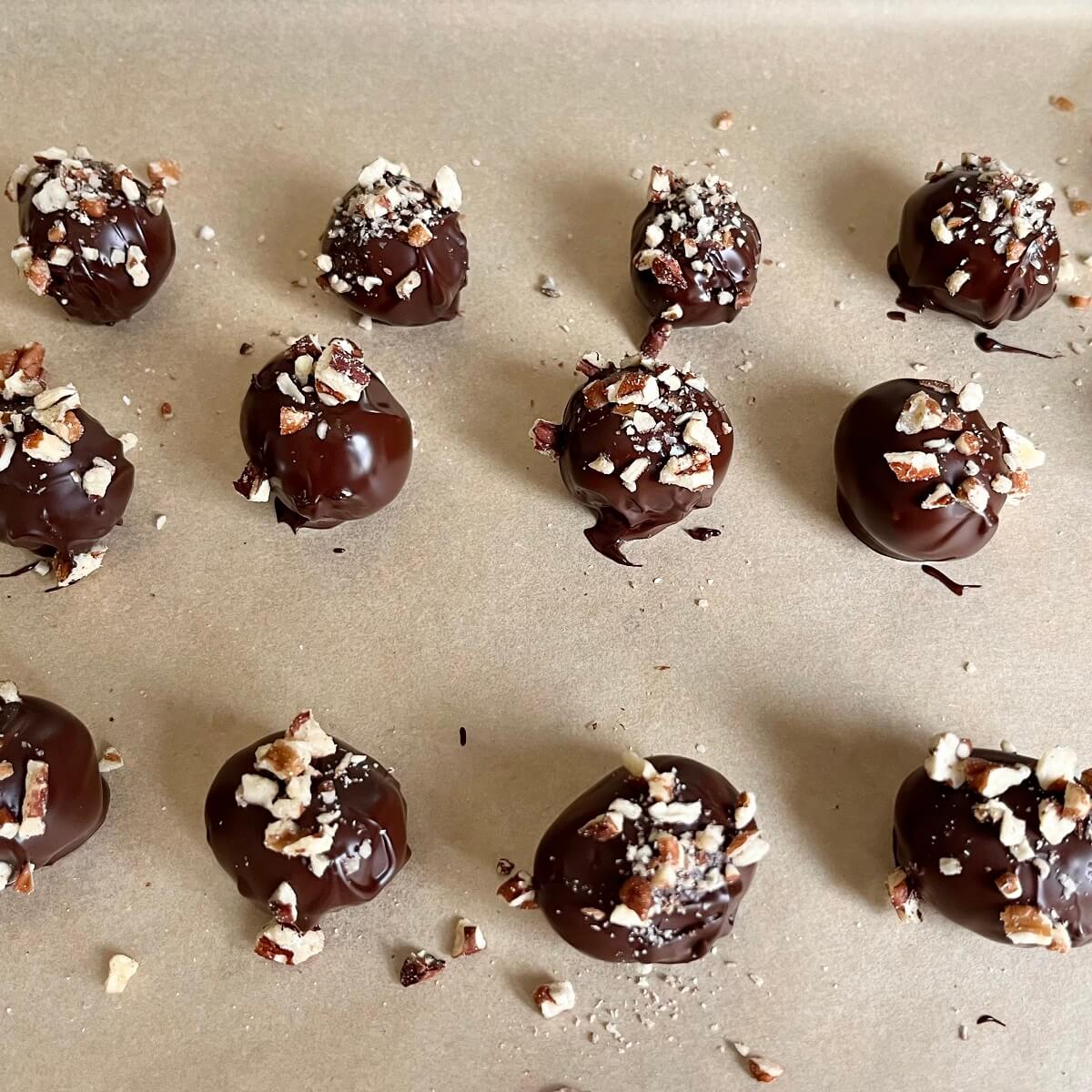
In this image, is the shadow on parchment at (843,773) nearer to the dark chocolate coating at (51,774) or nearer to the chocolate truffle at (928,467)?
the chocolate truffle at (928,467)

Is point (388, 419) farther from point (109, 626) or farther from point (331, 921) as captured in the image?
point (331, 921)

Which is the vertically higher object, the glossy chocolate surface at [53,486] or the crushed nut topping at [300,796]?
the glossy chocolate surface at [53,486]

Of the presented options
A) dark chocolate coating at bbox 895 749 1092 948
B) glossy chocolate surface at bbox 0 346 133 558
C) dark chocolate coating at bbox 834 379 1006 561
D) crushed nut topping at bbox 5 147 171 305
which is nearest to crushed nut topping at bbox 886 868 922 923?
dark chocolate coating at bbox 895 749 1092 948

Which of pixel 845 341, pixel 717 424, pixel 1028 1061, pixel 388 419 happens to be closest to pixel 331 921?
pixel 388 419

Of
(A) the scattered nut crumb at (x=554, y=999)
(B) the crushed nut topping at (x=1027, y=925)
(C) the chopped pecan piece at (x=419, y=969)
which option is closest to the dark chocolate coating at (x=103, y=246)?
(C) the chopped pecan piece at (x=419, y=969)

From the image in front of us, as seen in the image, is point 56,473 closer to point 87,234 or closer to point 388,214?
point 87,234

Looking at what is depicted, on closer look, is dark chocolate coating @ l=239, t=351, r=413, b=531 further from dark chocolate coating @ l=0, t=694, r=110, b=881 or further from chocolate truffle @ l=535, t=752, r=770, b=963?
chocolate truffle @ l=535, t=752, r=770, b=963

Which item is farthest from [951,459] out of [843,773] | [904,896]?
[904,896]
